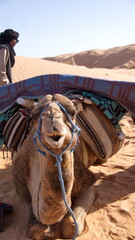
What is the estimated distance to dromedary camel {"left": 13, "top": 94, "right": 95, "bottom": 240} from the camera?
1922 millimetres

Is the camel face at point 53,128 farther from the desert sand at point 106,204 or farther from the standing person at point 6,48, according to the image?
the standing person at point 6,48

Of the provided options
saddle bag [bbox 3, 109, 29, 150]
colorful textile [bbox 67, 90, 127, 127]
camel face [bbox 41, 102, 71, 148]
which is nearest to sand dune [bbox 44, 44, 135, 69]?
colorful textile [bbox 67, 90, 127, 127]

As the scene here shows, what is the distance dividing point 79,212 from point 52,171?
1.15 m

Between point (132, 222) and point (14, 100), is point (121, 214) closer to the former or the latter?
point (132, 222)

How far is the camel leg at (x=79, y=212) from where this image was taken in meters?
2.85

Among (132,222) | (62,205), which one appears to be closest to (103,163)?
(132,222)

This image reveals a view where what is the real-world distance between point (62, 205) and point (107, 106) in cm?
171

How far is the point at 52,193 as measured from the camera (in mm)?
2268

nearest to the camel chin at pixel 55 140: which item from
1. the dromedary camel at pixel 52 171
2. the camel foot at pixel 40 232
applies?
the dromedary camel at pixel 52 171

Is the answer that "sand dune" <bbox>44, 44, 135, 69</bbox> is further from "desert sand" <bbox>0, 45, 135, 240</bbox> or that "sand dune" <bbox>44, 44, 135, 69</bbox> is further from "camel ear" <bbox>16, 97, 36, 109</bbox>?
"camel ear" <bbox>16, 97, 36, 109</bbox>

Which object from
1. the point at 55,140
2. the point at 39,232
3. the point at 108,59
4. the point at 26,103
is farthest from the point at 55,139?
the point at 108,59

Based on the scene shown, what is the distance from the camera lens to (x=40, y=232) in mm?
2779

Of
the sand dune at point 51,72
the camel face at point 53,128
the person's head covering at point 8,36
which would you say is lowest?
the sand dune at point 51,72

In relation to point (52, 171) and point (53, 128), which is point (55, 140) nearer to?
point (53, 128)
